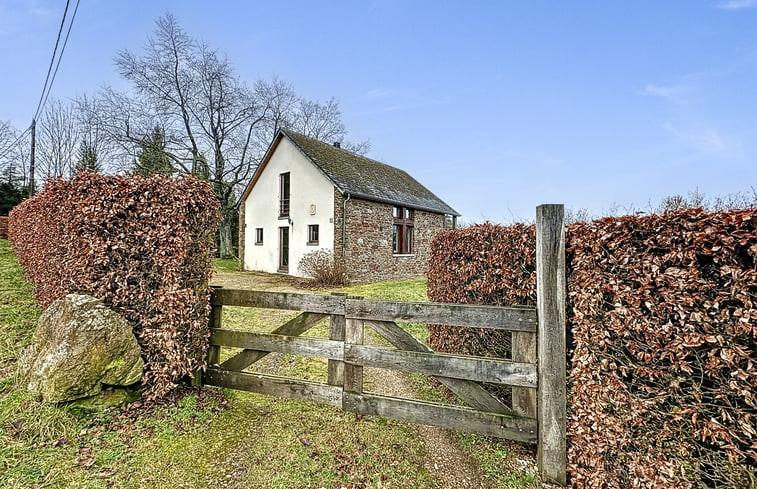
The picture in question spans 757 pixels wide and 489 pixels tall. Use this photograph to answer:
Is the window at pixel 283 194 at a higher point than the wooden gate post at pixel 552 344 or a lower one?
higher

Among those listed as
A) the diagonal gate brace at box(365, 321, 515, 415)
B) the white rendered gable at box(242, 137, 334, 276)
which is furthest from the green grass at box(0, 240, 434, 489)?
the white rendered gable at box(242, 137, 334, 276)

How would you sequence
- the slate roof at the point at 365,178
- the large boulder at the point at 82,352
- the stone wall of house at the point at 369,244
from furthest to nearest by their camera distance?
the slate roof at the point at 365,178 < the stone wall of house at the point at 369,244 < the large boulder at the point at 82,352

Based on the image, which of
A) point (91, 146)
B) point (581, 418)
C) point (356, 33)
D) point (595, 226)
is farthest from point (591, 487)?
point (91, 146)

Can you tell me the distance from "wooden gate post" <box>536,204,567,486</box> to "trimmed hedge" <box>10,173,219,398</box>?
3456mm

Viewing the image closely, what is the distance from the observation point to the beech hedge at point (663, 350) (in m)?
1.95

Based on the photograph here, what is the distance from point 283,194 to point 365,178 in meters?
4.34

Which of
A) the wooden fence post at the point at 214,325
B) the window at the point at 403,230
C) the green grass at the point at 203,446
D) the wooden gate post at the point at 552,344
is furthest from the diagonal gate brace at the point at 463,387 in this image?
the window at the point at 403,230

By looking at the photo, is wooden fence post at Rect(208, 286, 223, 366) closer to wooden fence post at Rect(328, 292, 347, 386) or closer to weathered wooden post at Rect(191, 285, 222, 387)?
weathered wooden post at Rect(191, 285, 222, 387)

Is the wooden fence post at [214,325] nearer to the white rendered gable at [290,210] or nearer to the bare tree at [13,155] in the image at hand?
the white rendered gable at [290,210]

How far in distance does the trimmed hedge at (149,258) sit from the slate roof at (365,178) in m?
11.4

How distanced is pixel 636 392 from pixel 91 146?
101 ft

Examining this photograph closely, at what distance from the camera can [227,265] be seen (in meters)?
21.7

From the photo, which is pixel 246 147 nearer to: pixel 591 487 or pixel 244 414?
pixel 244 414

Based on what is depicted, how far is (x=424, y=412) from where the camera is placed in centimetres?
317
